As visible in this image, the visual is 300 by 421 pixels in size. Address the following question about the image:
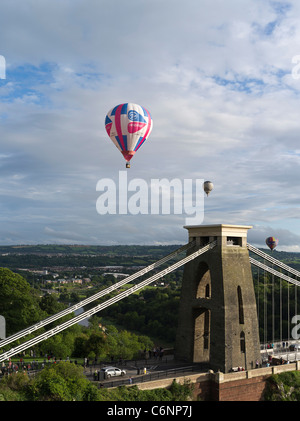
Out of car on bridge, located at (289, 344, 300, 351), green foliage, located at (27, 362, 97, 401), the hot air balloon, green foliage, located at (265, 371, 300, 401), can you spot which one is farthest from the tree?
car on bridge, located at (289, 344, 300, 351)

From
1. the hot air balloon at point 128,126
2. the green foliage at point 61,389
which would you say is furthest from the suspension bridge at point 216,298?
the hot air balloon at point 128,126

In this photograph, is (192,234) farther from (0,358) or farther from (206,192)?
(0,358)

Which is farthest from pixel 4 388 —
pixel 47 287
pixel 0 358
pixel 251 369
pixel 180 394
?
pixel 47 287

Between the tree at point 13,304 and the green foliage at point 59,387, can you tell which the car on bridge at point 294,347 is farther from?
the tree at point 13,304

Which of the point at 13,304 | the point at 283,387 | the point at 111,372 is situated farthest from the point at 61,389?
the point at 283,387

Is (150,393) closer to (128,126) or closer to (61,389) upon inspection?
(61,389)
